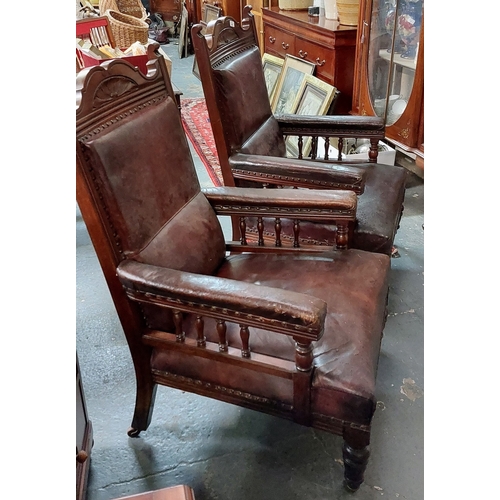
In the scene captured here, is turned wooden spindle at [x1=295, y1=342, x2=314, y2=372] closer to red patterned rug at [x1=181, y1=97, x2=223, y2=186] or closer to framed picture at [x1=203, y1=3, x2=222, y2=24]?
red patterned rug at [x1=181, y1=97, x2=223, y2=186]

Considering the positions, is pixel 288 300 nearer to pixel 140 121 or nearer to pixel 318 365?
pixel 318 365

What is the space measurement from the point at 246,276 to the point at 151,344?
353 mm

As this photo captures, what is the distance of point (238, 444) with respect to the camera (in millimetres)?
Result: 1470

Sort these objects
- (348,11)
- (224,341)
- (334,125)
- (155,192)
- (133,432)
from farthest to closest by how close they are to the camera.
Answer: (348,11)
(334,125)
(133,432)
(155,192)
(224,341)

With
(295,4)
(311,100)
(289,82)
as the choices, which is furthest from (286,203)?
(295,4)

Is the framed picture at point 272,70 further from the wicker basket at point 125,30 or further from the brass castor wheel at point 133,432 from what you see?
the brass castor wheel at point 133,432

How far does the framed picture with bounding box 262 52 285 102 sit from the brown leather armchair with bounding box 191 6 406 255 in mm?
1623

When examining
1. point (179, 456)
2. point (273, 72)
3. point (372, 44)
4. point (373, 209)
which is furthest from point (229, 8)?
point (179, 456)

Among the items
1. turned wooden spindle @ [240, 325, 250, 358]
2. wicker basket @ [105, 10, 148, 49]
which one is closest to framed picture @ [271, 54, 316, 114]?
wicker basket @ [105, 10, 148, 49]

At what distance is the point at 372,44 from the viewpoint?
114 inches

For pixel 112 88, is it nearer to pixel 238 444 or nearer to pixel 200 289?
pixel 200 289

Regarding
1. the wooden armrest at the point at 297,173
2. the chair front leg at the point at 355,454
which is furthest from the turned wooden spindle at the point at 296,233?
the chair front leg at the point at 355,454

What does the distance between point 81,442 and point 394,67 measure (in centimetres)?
263

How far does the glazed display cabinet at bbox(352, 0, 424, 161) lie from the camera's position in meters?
2.65
